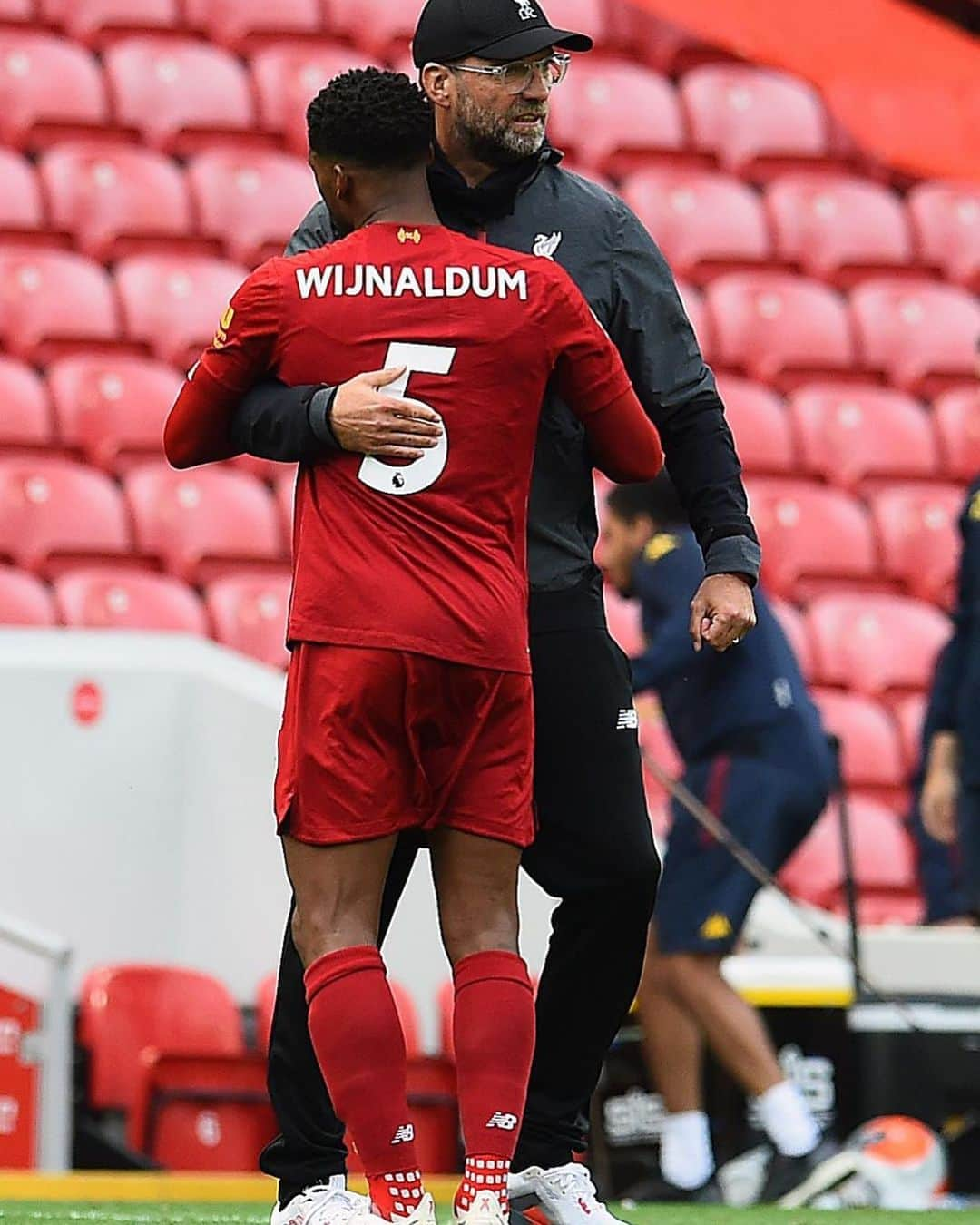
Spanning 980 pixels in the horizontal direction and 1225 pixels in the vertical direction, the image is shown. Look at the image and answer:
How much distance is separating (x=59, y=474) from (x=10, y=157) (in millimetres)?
2102

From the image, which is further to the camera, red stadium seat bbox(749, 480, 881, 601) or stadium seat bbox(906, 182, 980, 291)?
stadium seat bbox(906, 182, 980, 291)

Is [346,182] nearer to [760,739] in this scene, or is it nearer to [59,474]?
[760,739]

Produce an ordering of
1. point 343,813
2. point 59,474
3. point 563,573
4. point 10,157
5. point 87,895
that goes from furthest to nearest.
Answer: point 10,157
point 59,474
point 87,895
point 563,573
point 343,813

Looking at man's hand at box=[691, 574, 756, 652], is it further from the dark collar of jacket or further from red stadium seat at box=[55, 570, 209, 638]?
red stadium seat at box=[55, 570, 209, 638]

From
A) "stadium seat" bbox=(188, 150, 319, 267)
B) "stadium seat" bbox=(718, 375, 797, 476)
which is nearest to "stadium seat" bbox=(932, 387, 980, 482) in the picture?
"stadium seat" bbox=(718, 375, 797, 476)

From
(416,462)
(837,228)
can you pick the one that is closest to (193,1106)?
(416,462)

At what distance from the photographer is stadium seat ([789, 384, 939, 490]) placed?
9.70 meters

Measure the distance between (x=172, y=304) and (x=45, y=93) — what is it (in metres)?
1.49

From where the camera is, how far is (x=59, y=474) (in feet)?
27.2

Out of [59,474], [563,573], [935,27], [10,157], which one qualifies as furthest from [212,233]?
[563,573]

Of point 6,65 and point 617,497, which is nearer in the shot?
point 617,497

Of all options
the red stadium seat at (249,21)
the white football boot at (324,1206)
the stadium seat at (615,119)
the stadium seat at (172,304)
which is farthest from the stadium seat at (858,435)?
the white football boot at (324,1206)

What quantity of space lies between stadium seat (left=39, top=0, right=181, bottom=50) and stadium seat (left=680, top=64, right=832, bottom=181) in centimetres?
220

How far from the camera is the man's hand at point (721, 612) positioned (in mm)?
3451
